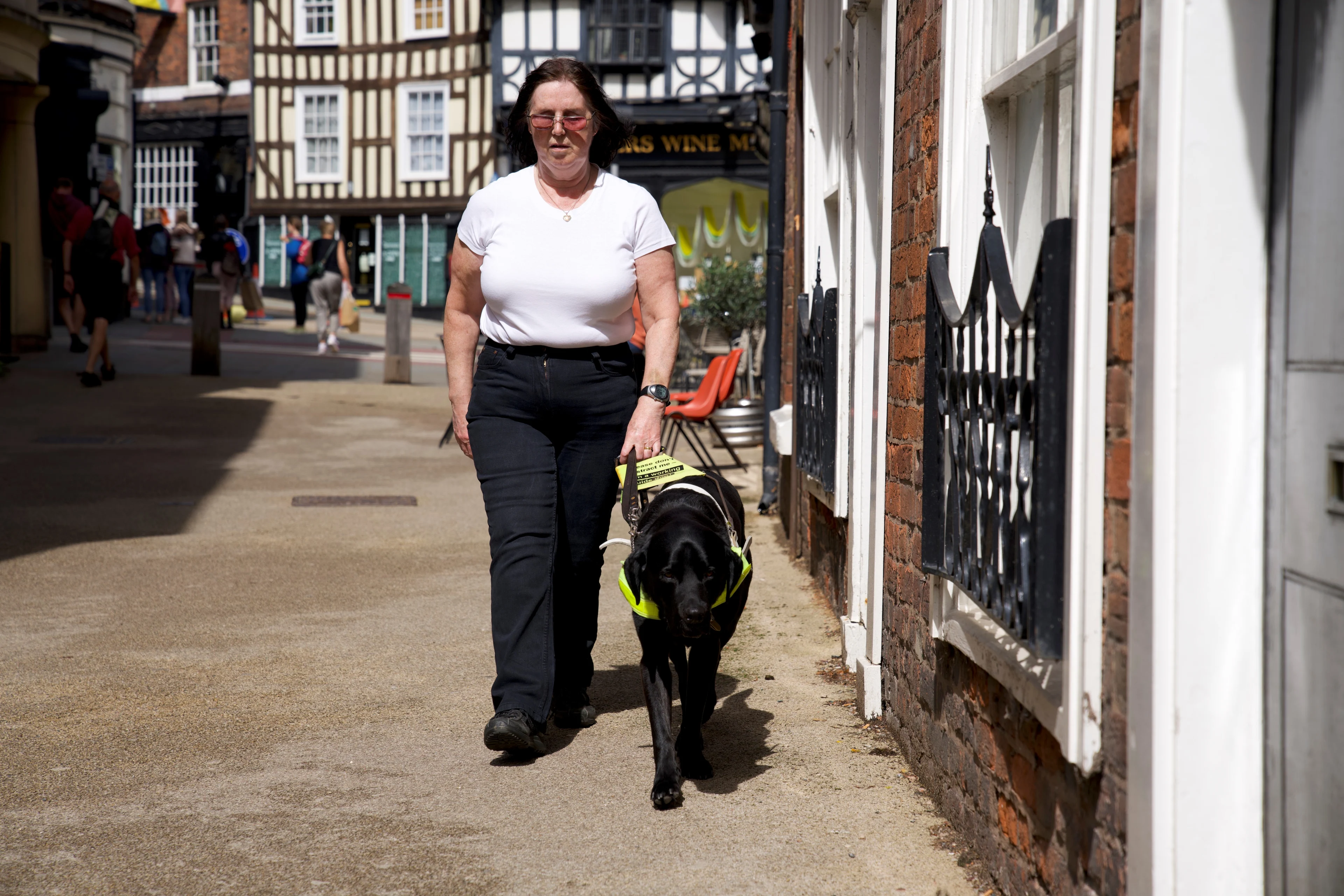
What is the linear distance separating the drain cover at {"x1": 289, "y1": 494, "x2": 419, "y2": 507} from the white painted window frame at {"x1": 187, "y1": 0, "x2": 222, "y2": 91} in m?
30.3

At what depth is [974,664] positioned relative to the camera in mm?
3217

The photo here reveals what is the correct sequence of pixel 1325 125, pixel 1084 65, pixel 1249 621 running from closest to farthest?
pixel 1325 125 < pixel 1249 621 < pixel 1084 65

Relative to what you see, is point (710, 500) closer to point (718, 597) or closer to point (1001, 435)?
point (718, 597)

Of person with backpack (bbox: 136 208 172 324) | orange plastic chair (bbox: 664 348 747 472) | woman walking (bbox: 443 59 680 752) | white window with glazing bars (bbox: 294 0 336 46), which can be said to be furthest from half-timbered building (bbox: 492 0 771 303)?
woman walking (bbox: 443 59 680 752)

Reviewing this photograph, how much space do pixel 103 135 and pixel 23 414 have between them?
68.3 ft

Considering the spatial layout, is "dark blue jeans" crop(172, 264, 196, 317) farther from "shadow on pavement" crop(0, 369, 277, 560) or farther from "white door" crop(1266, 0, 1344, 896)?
"white door" crop(1266, 0, 1344, 896)

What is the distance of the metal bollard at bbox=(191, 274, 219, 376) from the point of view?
15.4 meters

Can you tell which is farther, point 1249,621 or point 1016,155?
point 1016,155

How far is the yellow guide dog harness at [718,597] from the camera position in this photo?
371 cm

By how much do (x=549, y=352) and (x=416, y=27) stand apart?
2986cm

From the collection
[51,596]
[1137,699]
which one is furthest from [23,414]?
[1137,699]

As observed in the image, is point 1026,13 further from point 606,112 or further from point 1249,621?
point 1249,621

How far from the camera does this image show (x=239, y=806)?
3.50 m

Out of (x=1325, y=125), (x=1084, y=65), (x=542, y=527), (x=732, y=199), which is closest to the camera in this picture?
(x=1325, y=125)
